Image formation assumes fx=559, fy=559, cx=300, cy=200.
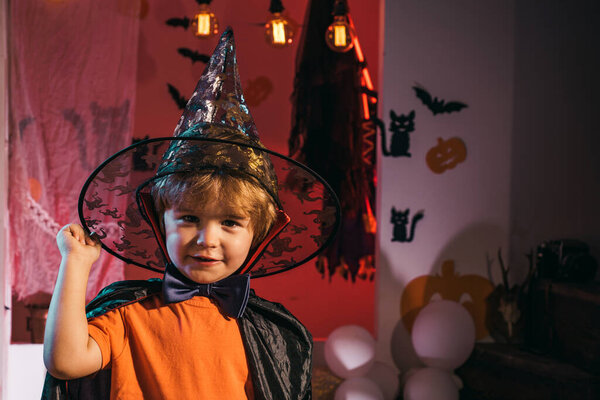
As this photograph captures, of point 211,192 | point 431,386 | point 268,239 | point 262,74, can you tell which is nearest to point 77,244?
point 211,192

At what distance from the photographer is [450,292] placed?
340cm

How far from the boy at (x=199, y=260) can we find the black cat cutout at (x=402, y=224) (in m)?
2.10

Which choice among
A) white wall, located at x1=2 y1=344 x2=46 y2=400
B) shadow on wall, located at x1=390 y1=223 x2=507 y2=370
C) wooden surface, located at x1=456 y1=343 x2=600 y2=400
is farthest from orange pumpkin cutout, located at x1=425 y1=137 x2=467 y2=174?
white wall, located at x1=2 y1=344 x2=46 y2=400

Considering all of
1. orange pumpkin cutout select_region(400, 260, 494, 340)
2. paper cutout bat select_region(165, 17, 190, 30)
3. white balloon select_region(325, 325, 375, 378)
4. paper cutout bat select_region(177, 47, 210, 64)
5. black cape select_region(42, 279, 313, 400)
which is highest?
paper cutout bat select_region(165, 17, 190, 30)

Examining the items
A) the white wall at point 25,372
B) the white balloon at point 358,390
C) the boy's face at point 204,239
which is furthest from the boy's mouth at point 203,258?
the white wall at point 25,372

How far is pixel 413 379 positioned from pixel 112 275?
6.07 feet

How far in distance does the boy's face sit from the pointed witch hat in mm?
84

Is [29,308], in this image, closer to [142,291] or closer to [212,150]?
[142,291]

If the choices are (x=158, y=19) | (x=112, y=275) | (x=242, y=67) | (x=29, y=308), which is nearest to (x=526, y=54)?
(x=242, y=67)

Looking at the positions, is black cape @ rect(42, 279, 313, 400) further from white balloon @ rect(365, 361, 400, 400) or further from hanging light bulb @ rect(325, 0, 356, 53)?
hanging light bulb @ rect(325, 0, 356, 53)

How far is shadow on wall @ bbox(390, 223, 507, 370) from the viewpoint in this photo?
3.39 metres

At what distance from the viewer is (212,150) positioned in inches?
46.1

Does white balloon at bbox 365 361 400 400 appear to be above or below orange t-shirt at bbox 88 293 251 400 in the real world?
below

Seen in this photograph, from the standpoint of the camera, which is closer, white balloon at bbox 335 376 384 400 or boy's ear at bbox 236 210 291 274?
boy's ear at bbox 236 210 291 274
